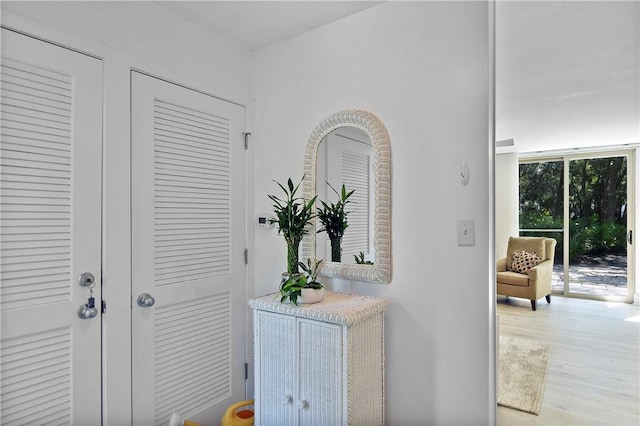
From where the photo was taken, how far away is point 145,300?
1856mm

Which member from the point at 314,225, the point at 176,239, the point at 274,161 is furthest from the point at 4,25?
the point at 314,225

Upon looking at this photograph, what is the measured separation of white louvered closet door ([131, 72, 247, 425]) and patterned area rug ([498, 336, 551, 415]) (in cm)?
189

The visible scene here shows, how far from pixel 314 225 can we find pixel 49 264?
4.11 feet

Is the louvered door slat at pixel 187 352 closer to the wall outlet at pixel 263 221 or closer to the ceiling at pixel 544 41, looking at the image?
the wall outlet at pixel 263 221

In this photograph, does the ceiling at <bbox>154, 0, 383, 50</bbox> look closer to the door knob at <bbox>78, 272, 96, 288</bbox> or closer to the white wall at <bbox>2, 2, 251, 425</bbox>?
the white wall at <bbox>2, 2, 251, 425</bbox>

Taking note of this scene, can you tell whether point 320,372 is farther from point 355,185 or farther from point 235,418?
point 355,185

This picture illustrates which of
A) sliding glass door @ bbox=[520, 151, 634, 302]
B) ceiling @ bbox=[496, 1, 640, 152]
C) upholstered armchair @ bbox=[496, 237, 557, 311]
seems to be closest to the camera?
ceiling @ bbox=[496, 1, 640, 152]

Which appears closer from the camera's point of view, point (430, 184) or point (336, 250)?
point (430, 184)

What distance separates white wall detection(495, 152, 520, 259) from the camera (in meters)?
6.29

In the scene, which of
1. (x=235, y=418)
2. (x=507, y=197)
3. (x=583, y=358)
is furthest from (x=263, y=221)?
(x=507, y=197)

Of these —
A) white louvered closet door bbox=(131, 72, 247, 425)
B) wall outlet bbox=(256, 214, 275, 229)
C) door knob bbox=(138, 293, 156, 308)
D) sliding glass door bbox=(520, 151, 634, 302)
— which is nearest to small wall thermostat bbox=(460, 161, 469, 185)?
wall outlet bbox=(256, 214, 275, 229)

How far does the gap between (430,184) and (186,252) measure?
1334mm

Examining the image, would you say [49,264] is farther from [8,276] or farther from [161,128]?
[161,128]

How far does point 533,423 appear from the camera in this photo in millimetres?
2352
